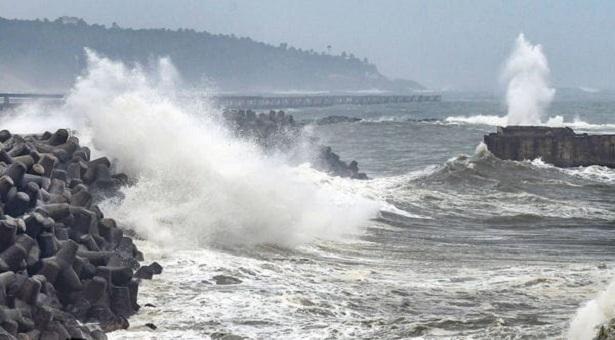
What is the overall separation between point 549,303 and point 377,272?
3.00m

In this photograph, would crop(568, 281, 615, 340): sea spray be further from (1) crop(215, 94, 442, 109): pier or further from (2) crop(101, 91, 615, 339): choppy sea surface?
(1) crop(215, 94, 442, 109): pier

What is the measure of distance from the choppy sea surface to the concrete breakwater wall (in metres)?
6.28

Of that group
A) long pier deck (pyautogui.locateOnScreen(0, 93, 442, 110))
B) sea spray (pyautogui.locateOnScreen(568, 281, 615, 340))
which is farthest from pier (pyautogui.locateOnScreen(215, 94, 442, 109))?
sea spray (pyautogui.locateOnScreen(568, 281, 615, 340))

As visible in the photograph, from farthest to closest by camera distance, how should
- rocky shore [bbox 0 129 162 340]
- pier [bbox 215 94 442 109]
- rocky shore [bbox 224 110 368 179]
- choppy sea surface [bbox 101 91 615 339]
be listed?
pier [bbox 215 94 442 109], rocky shore [bbox 224 110 368 179], choppy sea surface [bbox 101 91 615 339], rocky shore [bbox 0 129 162 340]

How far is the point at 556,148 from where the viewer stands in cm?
3375

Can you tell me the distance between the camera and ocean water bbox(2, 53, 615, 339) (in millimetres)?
11945

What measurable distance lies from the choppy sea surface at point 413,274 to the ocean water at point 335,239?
3cm

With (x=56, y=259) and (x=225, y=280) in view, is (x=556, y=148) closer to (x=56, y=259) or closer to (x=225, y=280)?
(x=225, y=280)

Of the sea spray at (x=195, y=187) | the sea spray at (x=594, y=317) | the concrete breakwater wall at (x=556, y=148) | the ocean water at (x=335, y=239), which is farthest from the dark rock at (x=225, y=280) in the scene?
the concrete breakwater wall at (x=556, y=148)

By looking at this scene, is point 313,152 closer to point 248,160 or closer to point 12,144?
point 248,160

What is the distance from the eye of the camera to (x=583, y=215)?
22844 mm

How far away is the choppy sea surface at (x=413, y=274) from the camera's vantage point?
11725 millimetres

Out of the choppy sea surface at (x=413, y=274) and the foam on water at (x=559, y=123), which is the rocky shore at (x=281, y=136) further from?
the foam on water at (x=559, y=123)

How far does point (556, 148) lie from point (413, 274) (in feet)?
64.0
